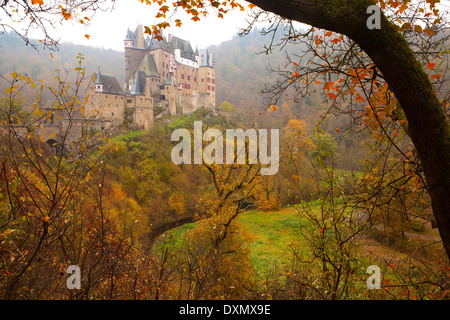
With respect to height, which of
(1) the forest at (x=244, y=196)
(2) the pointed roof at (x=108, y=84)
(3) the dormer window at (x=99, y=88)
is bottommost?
(1) the forest at (x=244, y=196)

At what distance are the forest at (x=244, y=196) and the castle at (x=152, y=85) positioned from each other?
202cm

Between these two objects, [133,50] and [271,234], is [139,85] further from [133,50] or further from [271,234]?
[271,234]

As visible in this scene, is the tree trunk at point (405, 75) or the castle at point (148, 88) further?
the castle at point (148, 88)

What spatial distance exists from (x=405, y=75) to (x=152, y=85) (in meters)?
37.0

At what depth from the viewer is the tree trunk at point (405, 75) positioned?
1.88 m

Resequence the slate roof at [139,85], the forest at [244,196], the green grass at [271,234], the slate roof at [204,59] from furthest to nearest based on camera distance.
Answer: the slate roof at [204,59] < the slate roof at [139,85] < the green grass at [271,234] < the forest at [244,196]

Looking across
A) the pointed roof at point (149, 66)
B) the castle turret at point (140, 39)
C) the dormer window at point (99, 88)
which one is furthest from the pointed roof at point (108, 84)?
the castle turret at point (140, 39)

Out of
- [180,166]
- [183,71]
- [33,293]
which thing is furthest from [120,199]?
[183,71]

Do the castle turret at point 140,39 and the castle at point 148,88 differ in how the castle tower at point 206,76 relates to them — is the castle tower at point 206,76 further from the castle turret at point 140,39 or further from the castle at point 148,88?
the castle turret at point 140,39

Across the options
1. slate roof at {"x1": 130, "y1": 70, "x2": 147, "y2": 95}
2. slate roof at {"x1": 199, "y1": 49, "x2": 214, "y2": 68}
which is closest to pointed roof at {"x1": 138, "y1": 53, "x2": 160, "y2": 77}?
slate roof at {"x1": 130, "y1": 70, "x2": 147, "y2": 95}

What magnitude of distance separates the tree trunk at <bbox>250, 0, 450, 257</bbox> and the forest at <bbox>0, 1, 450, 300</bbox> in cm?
5

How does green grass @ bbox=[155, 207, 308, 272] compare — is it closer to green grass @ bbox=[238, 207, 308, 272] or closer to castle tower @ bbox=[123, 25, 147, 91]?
green grass @ bbox=[238, 207, 308, 272]
